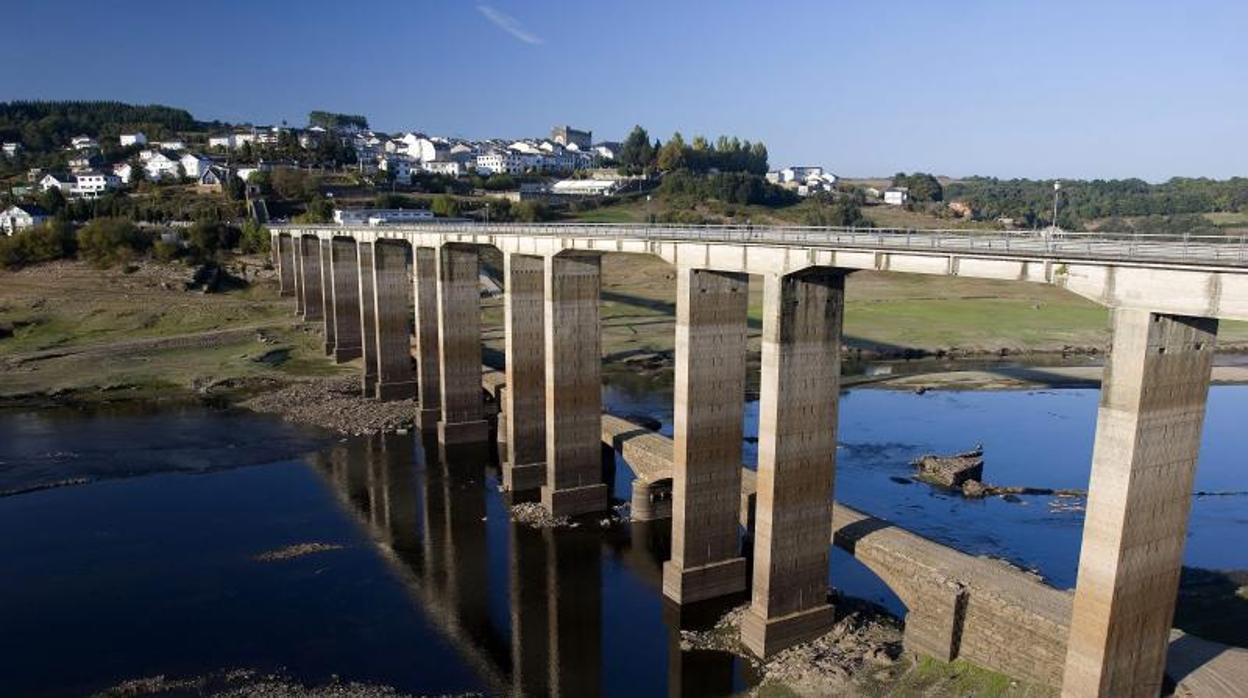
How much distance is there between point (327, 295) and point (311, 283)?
32.0ft

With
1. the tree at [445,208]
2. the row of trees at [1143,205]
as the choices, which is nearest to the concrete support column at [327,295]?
the tree at [445,208]

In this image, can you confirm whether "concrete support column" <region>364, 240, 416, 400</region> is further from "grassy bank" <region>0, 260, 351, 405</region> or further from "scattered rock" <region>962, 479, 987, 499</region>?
"scattered rock" <region>962, 479, 987, 499</region>

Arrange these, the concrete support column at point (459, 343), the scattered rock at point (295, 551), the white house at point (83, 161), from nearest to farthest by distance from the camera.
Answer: the scattered rock at point (295, 551) < the concrete support column at point (459, 343) < the white house at point (83, 161)

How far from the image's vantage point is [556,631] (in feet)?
101

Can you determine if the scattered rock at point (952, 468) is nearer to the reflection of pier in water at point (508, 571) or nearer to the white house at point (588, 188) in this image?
the reflection of pier in water at point (508, 571)

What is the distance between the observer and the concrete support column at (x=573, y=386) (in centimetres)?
3984

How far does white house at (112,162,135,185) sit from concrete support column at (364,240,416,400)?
13068cm

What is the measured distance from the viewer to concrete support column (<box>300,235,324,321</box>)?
90.2 m

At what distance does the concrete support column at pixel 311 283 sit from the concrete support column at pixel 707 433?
6886 cm

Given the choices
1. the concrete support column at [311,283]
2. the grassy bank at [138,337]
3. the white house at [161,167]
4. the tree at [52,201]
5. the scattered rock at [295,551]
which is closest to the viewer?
the scattered rock at [295,551]

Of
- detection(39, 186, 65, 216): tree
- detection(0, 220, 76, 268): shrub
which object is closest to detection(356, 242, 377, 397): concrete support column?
detection(0, 220, 76, 268): shrub

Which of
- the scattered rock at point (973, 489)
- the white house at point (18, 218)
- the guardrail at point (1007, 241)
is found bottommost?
the scattered rock at point (973, 489)

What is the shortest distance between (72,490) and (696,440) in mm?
35324

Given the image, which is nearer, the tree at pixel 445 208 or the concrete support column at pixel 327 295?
the concrete support column at pixel 327 295
